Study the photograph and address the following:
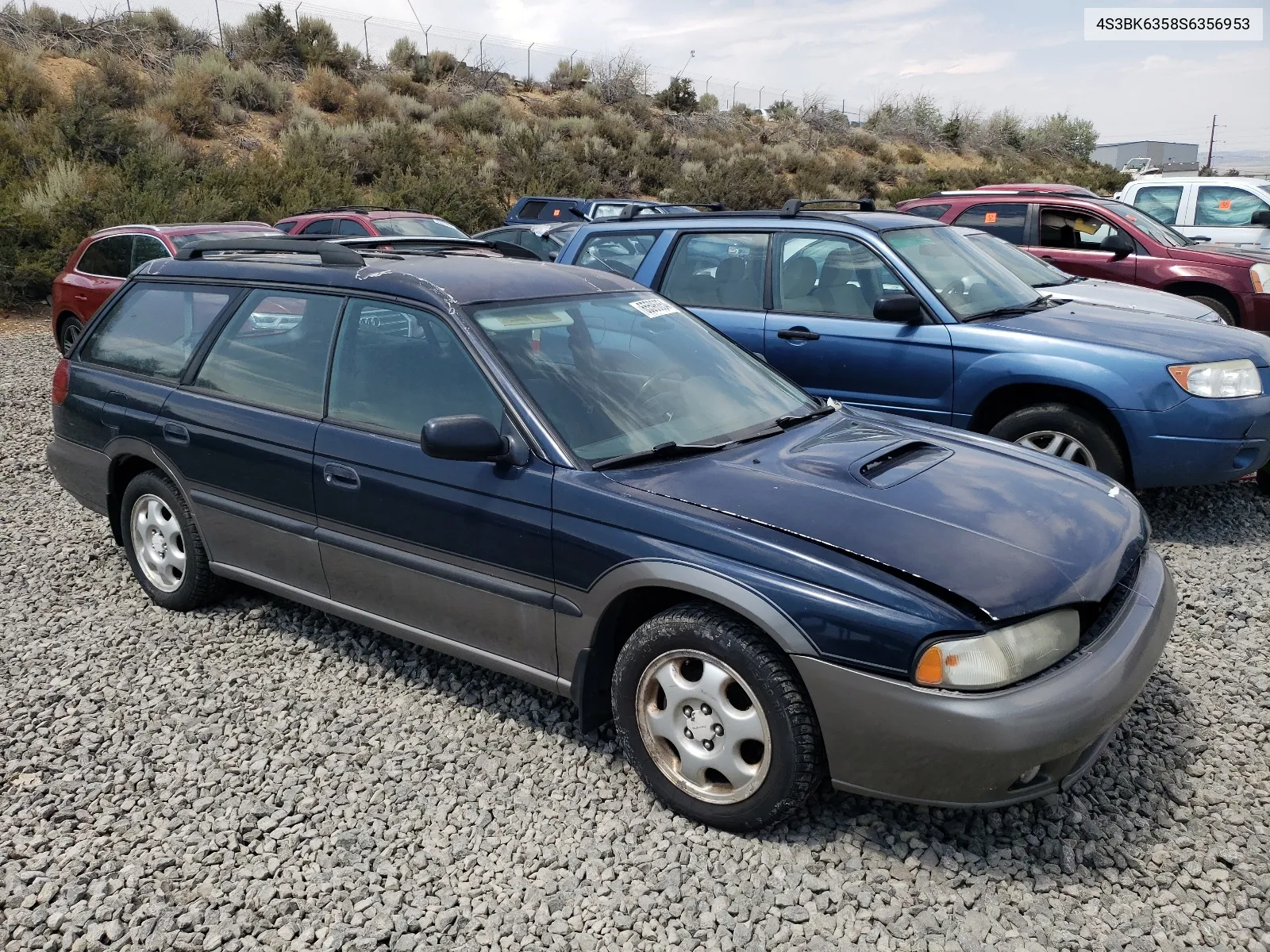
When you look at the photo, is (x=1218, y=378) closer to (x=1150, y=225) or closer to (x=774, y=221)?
(x=774, y=221)

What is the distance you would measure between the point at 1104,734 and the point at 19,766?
3600 millimetres

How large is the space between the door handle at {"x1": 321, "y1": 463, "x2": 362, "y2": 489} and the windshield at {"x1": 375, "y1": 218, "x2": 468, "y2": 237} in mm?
8451

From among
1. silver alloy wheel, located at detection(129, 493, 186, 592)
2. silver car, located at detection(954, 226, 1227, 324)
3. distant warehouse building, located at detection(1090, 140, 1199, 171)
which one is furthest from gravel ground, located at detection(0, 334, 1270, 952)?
distant warehouse building, located at detection(1090, 140, 1199, 171)

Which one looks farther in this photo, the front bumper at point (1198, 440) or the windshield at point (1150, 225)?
the windshield at point (1150, 225)

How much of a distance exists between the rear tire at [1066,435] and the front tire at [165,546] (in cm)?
422

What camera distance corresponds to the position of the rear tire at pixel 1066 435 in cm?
551

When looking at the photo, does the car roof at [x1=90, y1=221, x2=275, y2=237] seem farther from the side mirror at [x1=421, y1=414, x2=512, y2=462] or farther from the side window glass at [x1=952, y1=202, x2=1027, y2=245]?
the side mirror at [x1=421, y1=414, x2=512, y2=462]

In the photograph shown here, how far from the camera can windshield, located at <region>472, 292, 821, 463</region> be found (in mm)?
3516

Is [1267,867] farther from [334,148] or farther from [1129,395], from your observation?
[334,148]

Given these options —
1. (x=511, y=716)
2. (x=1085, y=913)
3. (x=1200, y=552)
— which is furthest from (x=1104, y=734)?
(x=1200, y=552)

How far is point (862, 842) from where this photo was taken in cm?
305

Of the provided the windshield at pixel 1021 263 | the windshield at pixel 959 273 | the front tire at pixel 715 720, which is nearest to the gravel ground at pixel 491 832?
the front tire at pixel 715 720

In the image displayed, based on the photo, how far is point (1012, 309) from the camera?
6203 millimetres

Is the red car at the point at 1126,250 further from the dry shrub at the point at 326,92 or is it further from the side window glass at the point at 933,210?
the dry shrub at the point at 326,92
